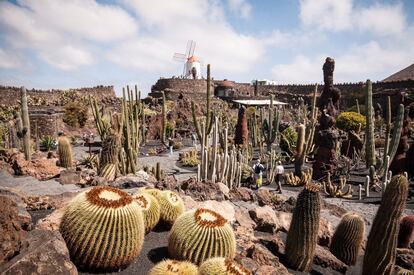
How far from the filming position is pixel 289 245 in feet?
18.3

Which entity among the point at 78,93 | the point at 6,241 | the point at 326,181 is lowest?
the point at 326,181

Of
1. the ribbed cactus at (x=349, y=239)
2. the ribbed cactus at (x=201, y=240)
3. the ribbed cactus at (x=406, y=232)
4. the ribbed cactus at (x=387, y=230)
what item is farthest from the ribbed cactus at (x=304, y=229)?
the ribbed cactus at (x=406, y=232)

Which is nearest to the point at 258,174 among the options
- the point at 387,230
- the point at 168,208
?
the point at 387,230

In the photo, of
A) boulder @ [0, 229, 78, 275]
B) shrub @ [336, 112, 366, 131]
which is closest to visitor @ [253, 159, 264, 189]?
boulder @ [0, 229, 78, 275]

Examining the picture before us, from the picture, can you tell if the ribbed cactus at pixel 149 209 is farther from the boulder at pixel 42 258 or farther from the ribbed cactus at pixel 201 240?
the boulder at pixel 42 258

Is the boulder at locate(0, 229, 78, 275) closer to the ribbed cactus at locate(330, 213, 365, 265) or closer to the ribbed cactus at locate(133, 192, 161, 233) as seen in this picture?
the ribbed cactus at locate(133, 192, 161, 233)

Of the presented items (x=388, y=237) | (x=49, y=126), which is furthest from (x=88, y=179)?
(x=49, y=126)

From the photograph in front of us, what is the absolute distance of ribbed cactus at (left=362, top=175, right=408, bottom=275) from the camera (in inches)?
217

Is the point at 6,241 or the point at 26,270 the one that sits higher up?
the point at 6,241

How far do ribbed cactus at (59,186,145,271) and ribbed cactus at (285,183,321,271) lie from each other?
9.00 ft

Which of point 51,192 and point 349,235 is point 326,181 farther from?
point 51,192

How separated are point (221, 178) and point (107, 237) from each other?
6.81 metres

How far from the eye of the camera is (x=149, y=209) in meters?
4.94

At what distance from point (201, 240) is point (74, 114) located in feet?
86.0
